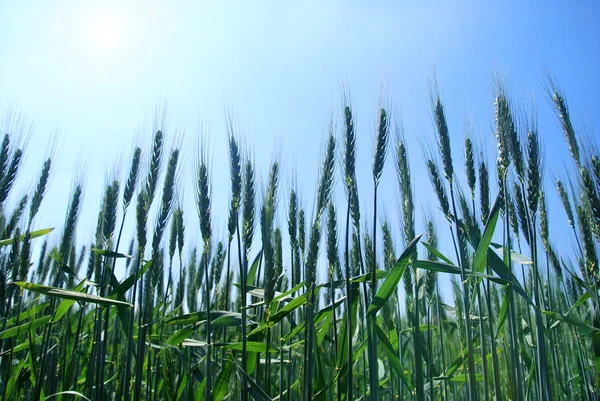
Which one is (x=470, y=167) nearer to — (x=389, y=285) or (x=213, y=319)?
(x=389, y=285)

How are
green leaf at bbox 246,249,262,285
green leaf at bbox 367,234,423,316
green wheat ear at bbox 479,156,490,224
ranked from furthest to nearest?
green leaf at bbox 246,249,262,285, green wheat ear at bbox 479,156,490,224, green leaf at bbox 367,234,423,316

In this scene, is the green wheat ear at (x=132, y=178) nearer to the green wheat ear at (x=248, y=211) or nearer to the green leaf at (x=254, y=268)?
the green wheat ear at (x=248, y=211)

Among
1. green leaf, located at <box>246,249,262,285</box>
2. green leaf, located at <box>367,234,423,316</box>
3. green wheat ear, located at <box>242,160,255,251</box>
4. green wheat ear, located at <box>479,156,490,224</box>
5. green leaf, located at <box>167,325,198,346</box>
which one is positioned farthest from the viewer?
green leaf, located at <box>246,249,262,285</box>

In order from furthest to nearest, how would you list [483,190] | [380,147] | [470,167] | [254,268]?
1. [254,268]
2. [483,190]
3. [470,167]
4. [380,147]

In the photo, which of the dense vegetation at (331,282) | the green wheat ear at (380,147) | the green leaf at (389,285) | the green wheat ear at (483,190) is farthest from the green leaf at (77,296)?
the green wheat ear at (483,190)

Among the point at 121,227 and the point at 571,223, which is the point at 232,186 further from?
the point at 571,223

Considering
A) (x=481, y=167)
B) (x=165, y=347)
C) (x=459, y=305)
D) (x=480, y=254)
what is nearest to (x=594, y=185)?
(x=481, y=167)

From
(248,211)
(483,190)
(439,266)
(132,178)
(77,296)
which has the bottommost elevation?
(77,296)

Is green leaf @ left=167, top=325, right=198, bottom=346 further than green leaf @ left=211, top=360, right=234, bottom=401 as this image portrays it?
Yes

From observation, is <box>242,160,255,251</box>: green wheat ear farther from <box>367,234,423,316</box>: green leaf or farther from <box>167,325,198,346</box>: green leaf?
<box>367,234,423,316</box>: green leaf

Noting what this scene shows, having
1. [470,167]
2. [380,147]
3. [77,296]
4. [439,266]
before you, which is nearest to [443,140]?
[470,167]

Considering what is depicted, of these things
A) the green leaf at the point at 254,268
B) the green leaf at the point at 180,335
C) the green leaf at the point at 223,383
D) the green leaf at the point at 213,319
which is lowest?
the green leaf at the point at 223,383

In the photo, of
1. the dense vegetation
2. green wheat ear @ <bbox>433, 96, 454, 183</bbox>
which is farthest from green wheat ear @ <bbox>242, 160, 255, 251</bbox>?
green wheat ear @ <bbox>433, 96, 454, 183</bbox>

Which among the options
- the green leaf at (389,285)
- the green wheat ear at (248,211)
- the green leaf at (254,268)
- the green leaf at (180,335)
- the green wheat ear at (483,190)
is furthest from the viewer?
the green leaf at (254,268)
